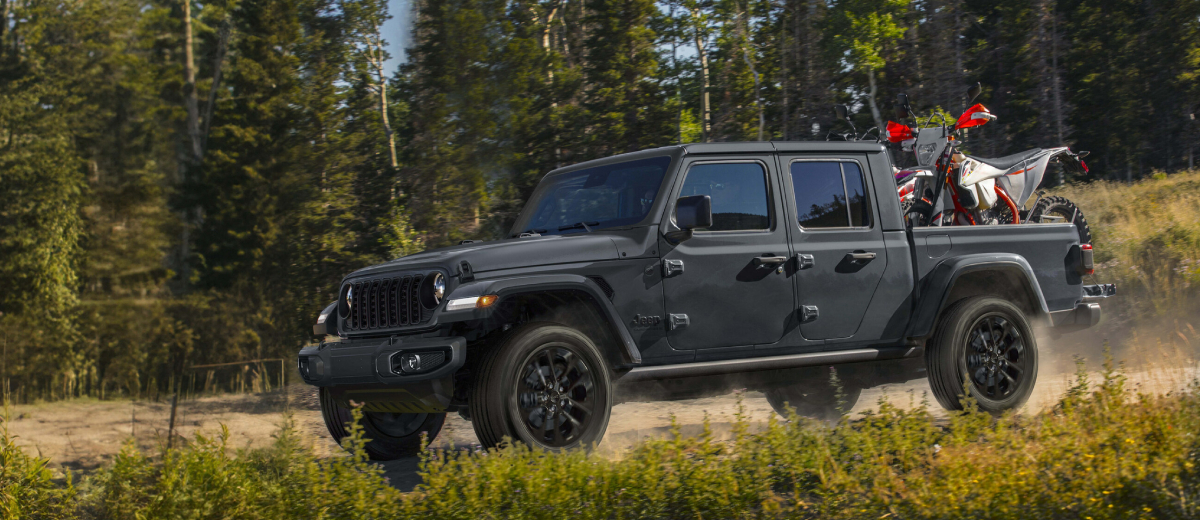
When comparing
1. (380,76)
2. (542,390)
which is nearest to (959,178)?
(542,390)

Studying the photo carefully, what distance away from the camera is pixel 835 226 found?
269 inches

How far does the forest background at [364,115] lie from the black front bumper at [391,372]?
1230cm

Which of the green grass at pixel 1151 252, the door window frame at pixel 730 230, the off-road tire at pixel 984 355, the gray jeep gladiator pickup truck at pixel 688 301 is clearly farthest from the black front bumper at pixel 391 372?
the green grass at pixel 1151 252

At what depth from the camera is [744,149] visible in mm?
6562

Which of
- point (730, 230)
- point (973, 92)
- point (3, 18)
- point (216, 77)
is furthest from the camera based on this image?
point (216, 77)

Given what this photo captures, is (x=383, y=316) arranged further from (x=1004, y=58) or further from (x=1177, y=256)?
(x=1004, y=58)

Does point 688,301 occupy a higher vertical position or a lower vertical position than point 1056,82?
lower

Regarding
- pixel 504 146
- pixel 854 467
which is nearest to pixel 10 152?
pixel 504 146

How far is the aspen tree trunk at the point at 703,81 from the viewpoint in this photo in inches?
1033

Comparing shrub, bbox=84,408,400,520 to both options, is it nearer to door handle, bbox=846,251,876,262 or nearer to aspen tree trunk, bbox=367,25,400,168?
door handle, bbox=846,251,876,262

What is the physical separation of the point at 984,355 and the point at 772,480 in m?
2.77

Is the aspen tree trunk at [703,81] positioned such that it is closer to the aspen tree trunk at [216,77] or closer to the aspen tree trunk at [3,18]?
the aspen tree trunk at [216,77]

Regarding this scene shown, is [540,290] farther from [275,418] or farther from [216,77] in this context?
[216,77]

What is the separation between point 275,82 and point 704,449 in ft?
118
